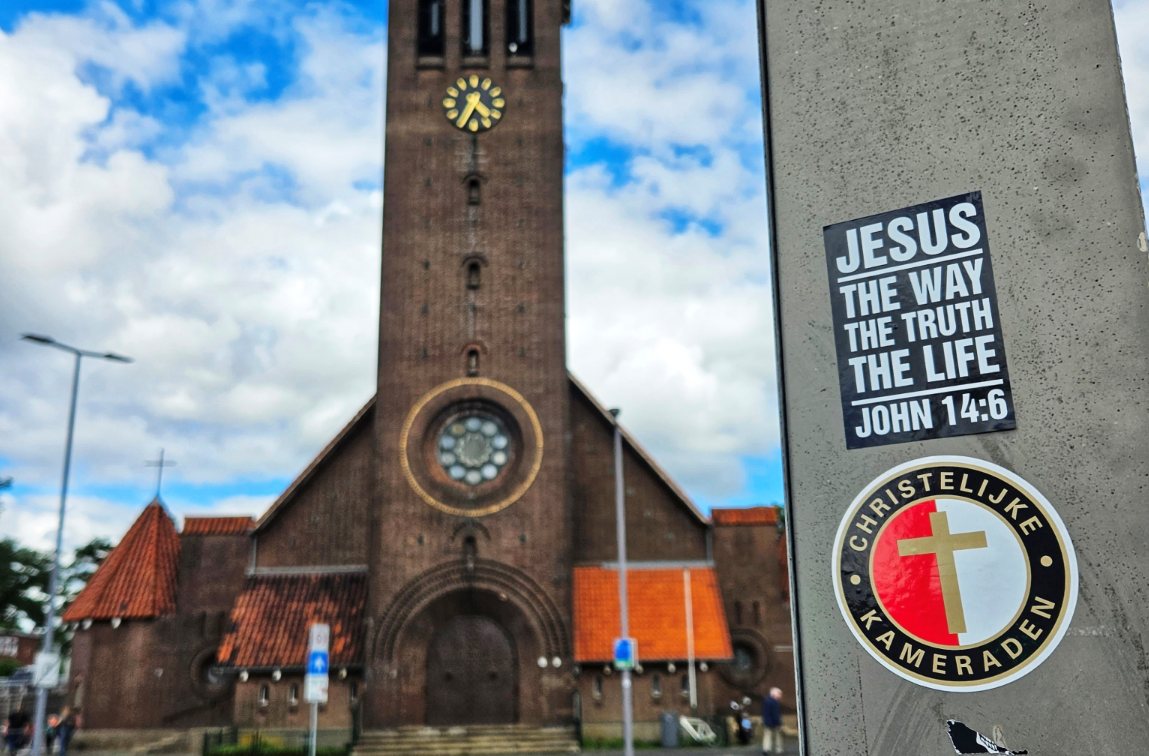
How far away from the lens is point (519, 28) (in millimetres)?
30953

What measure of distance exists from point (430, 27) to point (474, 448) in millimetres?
13476

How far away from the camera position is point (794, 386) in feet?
17.9

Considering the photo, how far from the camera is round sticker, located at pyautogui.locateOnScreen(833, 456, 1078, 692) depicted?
4629mm

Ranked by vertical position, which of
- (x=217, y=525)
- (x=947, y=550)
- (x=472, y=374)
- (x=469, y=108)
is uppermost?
(x=469, y=108)

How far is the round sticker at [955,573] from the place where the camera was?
15.2 ft

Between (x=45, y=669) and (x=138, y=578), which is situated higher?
(x=138, y=578)

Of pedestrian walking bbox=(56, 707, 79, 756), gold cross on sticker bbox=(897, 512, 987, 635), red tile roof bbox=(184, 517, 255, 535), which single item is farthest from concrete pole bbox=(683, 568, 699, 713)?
gold cross on sticker bbox=(897, 512, 987, 635)

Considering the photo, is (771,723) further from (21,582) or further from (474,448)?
(21,582)

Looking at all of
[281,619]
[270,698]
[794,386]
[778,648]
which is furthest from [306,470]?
[794,386]

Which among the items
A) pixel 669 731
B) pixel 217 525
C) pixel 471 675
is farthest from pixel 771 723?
pixel 217 525

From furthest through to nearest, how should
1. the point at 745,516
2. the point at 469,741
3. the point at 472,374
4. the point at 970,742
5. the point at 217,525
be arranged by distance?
the point at 745,516 < the point at 217,525 < the point at 472,374 < the point at 469,741 < the point at 970,742

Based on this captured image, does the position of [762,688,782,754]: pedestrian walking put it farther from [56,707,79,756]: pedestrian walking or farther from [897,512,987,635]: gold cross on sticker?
[897,512,987,635]: gold cross on sticker

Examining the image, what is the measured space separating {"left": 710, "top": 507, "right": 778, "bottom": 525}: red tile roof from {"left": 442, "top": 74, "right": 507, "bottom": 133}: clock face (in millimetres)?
13720

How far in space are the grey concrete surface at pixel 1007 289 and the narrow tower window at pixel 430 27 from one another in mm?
26829
